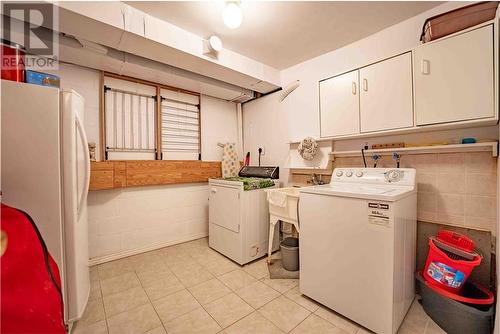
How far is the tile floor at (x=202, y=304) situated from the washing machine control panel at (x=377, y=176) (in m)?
1.00

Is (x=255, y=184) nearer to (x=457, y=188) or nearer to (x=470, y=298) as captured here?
(x=457, y=188)

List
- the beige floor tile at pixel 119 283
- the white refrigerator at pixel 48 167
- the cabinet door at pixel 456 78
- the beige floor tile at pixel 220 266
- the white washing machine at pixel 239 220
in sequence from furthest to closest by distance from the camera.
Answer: the white washing machine at pixel 239 220 → the beige floor tile at pixel 220 266 → the beige floor tile at pixel 119 283 → the cabinet door at pixel 456 78 → the white refrigerator at pixel 48 167

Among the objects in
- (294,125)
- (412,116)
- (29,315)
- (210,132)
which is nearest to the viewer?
(29,315)

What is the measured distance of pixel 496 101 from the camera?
1281mm

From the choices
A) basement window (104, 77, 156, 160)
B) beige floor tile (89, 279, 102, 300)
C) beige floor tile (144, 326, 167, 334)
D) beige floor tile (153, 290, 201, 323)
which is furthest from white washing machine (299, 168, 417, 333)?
basement window (104, 77, 156, 160)

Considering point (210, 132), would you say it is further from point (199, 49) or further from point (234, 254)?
point (234, 254)

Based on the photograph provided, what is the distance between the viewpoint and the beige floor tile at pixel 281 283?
191 cm

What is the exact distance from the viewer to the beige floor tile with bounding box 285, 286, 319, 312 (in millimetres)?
1649

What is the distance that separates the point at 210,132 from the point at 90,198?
1.81 m

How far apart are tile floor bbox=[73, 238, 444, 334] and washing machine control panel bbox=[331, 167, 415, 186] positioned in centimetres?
100

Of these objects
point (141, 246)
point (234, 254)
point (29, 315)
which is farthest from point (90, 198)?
point (29, 315)

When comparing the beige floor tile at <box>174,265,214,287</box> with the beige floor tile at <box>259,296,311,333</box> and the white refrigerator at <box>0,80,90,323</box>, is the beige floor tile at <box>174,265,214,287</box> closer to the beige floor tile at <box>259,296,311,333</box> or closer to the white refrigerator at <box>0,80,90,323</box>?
the beige floor tile at <box>259,296,311,333</box>

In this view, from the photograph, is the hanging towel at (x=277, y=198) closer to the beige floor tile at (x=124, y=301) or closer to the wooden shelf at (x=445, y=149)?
the wooden shelf at (x=445, y=149)

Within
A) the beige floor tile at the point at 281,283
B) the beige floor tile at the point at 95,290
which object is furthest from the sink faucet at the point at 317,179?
the beige floor tile at the point at 95,290
